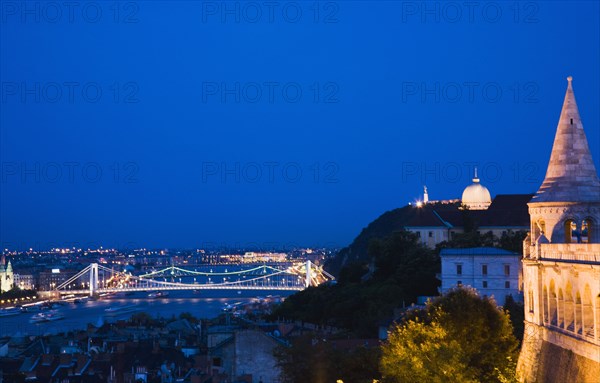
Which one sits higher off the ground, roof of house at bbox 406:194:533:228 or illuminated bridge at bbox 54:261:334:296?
roof of house at bbox 406:194:533:228

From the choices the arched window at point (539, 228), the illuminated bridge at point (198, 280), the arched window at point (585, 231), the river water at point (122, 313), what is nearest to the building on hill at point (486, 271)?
the arched window at point (539, 228)

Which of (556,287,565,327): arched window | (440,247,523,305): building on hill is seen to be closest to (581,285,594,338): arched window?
(556,287,565,327): arched window

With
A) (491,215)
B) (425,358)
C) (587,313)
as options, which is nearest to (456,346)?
(425,358)

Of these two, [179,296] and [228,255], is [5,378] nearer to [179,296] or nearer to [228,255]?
[179,296]

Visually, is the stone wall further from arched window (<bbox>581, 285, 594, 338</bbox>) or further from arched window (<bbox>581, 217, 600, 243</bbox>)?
arched window (<bbox>581, 217, 600, 243</bbox>)

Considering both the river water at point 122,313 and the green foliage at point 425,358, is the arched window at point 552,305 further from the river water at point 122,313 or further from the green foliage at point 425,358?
the river water at point 122,313

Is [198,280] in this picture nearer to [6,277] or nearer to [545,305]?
[6,277]

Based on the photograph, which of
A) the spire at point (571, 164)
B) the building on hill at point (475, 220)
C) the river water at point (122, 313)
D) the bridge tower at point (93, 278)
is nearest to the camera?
the spire at point (571, 164)
